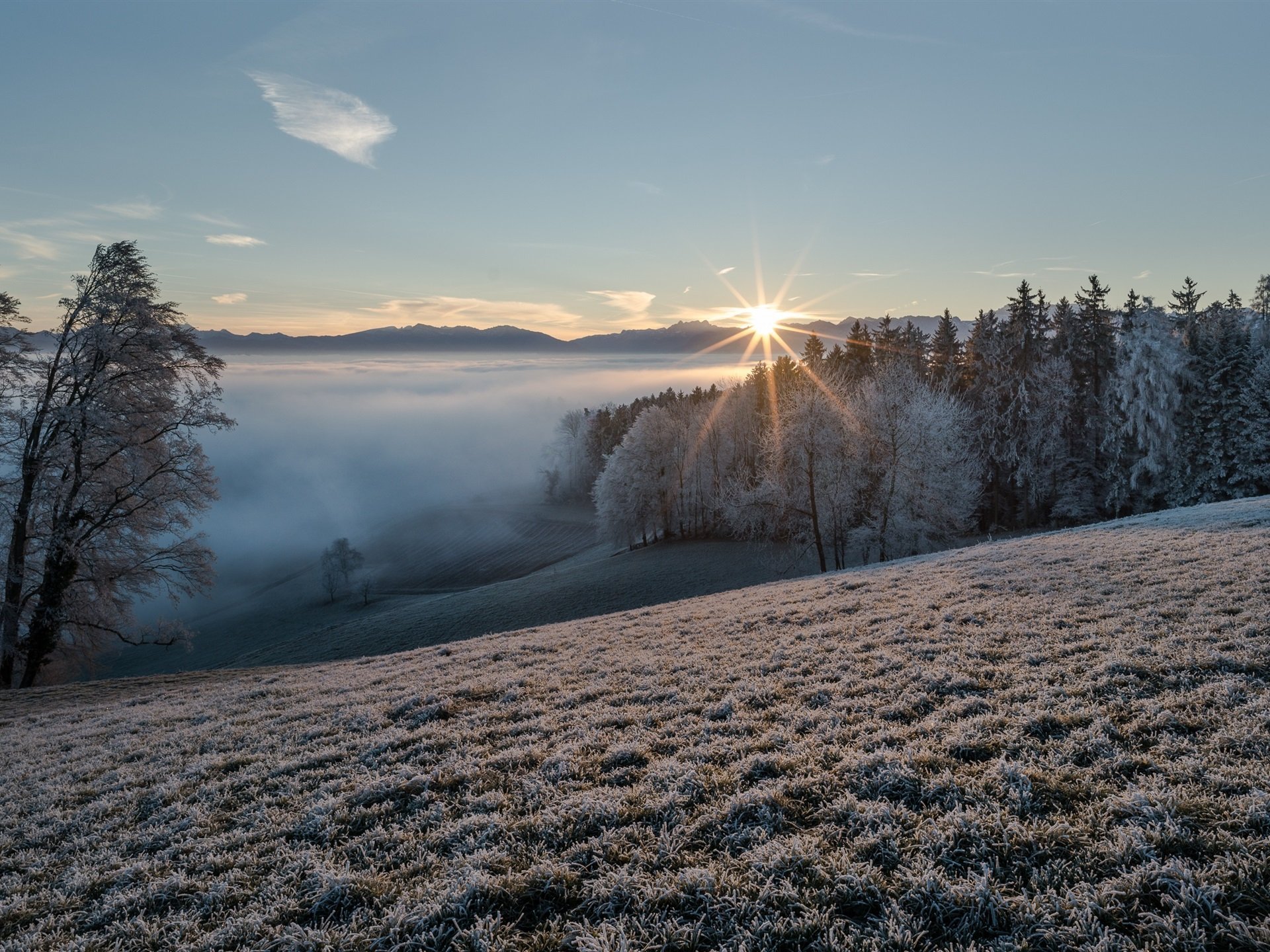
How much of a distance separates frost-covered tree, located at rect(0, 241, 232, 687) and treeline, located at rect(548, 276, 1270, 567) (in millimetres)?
30978

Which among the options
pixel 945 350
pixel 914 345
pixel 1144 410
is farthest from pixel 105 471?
pixel 914 345

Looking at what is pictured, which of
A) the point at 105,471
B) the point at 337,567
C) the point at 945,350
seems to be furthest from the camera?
the point at 337,567

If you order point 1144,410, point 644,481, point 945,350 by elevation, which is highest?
point 945,350

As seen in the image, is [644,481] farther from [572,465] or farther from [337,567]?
[572,465]

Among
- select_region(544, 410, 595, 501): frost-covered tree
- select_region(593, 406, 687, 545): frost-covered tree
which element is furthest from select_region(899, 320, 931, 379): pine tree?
select_region(544, 410, 595, 501): frost-covered tree

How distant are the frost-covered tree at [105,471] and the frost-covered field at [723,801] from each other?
11.6 m

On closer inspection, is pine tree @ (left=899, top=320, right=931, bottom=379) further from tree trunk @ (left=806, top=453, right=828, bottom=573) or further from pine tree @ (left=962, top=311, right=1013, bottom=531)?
tree trunk @ (left=806, top=453, right=828, bottom=573)

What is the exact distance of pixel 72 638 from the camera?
78.0ft

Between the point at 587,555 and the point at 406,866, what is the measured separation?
3020 inches

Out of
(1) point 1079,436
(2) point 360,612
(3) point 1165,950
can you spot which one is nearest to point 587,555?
(2) point 360,612

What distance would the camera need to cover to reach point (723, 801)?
21.8ft

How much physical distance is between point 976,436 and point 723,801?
2331 inches

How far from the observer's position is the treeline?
39.4 meters

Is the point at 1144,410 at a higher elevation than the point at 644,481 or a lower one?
higher
